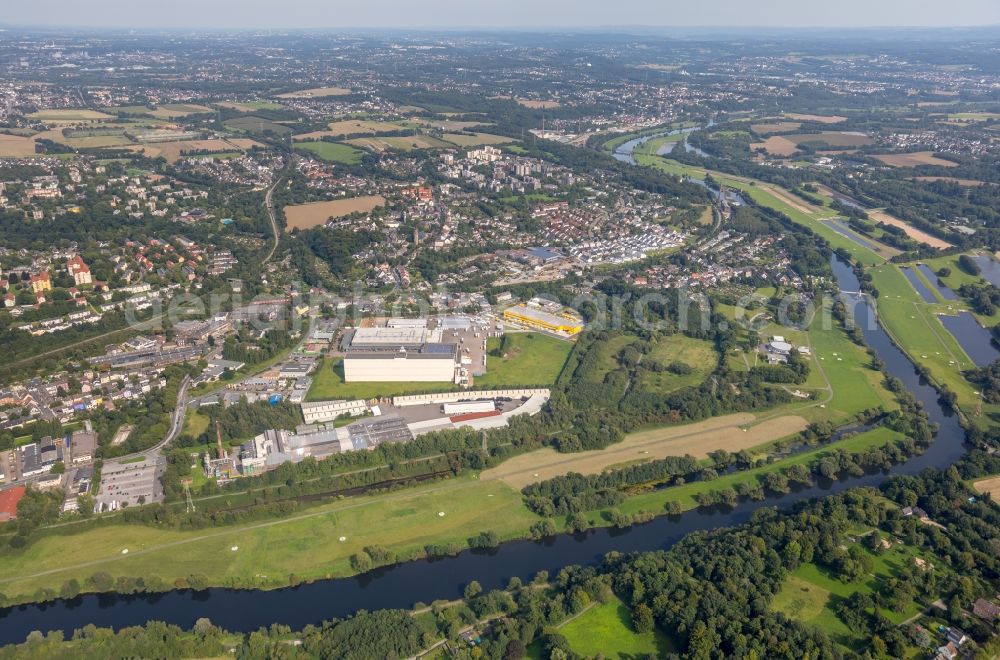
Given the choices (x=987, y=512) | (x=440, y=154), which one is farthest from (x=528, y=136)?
(x=987, y=512)

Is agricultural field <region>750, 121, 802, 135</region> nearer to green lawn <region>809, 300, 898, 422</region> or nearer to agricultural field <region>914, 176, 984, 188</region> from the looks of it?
agricultural field <region>914, 176, 984, 188</region>

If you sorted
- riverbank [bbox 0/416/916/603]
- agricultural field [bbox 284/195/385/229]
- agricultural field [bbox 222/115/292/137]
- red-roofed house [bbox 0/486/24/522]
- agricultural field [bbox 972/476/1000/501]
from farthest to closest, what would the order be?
agricultural field [bbox 222/115/292/137] → agricultural field [bbox 284/195/385/229] → agricultural field [bbox 972/476/1000/501] → red-roofed house [bbox 0/486/24/522] → riverbank [bbox 0/416/916/603]

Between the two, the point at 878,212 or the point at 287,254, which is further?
the point at 878,212

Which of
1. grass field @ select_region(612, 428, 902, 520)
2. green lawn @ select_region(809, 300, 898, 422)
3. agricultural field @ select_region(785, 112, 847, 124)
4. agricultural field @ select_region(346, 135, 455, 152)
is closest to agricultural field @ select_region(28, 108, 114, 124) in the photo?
agricultural field @ select_region(346, 135, 455, 152)

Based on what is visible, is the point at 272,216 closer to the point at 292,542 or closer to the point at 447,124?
the point at 292,542

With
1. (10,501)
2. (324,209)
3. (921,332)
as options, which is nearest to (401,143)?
(324,209)

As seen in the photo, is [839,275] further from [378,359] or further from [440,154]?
[440,154]
